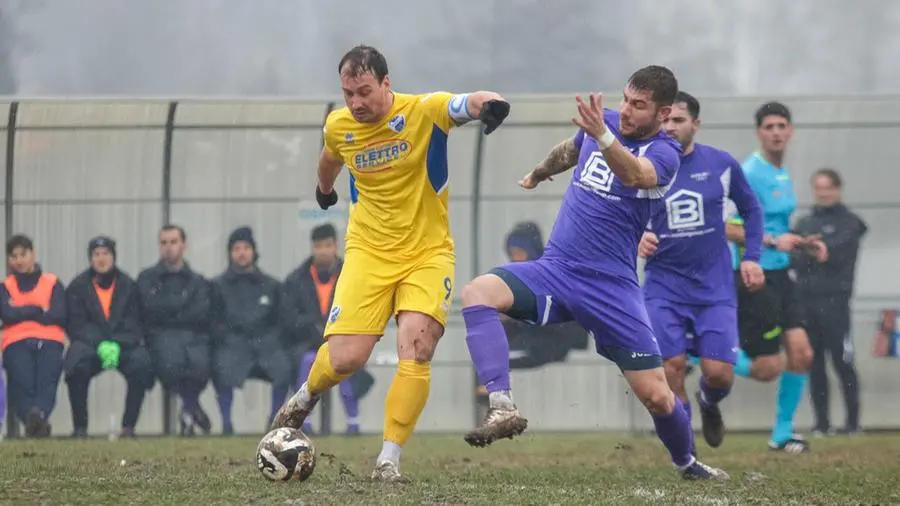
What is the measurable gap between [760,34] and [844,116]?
27.1 ft

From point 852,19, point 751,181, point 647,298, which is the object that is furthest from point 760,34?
point 647,298

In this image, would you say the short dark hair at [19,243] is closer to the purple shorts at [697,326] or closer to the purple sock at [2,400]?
the purple sock at [2,400]

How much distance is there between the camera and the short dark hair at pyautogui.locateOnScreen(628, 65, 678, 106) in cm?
887

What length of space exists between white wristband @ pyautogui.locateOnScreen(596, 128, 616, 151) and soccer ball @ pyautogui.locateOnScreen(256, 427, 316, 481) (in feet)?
7.20

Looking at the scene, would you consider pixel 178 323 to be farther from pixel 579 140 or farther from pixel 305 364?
pixel 579 140

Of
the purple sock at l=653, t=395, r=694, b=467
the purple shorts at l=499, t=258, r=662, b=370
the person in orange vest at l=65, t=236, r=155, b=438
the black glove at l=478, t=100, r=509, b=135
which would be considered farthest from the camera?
the person in orange vest at l=65, t=236, r=155, b=438

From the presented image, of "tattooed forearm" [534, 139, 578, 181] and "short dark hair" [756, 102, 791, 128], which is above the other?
"short dark hair" [756, 102, 791, 128]

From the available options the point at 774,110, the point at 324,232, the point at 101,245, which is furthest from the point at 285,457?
the point at 101,245

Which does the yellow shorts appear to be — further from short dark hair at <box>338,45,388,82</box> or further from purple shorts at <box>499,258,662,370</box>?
short dark hair at <box>338,45,388,82</box>

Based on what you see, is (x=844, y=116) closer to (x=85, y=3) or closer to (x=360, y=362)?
(x=360, y=362)

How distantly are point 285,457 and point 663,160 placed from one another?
2.49m

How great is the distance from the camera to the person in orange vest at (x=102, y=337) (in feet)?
53.7

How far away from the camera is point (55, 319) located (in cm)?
1636

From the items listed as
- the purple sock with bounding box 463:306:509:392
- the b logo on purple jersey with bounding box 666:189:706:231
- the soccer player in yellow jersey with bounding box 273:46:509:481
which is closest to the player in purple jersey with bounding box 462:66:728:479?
the purple sock with bounding box 463:306:509:392
